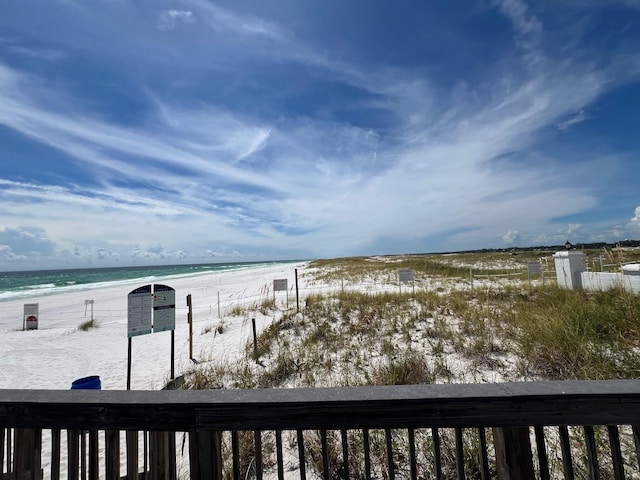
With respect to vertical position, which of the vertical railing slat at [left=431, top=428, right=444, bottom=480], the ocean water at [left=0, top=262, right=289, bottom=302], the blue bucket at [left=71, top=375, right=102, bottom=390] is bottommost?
the blue bucket at [left=71, top=375, right=102, bottom=390]

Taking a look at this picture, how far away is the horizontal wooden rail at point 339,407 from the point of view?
4.54 feet

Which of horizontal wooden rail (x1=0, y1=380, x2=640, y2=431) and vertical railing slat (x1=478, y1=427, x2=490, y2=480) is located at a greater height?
horizontal wooden rail (x1=0, y1=380, x2=640, y2=431)

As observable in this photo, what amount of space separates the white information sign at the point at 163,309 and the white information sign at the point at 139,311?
139 millimetres

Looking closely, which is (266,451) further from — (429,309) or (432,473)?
(429,309)

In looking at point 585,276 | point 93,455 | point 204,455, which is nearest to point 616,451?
point 204,455

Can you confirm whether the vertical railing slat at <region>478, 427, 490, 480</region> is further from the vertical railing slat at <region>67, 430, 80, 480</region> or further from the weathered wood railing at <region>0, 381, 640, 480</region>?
the vertical railing slat at <region>67, 430, 80, 480</region>

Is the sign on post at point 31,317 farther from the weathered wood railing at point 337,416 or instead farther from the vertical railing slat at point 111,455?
the vertical railing slat at point 111,455

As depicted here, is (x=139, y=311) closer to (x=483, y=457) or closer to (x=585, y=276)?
(x=483, y=457)

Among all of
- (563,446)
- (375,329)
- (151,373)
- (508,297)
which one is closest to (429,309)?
(375,329)

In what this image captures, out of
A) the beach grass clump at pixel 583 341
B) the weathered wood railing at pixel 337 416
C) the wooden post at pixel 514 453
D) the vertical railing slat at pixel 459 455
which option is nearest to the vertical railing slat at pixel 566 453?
the weathered wood railing at pixel 337 416

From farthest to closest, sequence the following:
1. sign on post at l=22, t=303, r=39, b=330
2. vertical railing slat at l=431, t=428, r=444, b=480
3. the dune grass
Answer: sign on post at l=22, t=303, r=39, b=330
the dune grass
vertical railing slat at l=431, t=428, r=444, b=480

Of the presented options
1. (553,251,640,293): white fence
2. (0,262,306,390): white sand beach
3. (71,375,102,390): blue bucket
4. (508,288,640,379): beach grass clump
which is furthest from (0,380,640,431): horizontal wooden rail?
(553,251,640,293): white fence

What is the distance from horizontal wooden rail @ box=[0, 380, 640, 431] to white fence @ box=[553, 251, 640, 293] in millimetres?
10280

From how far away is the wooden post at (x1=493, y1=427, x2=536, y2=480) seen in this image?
1.45m
